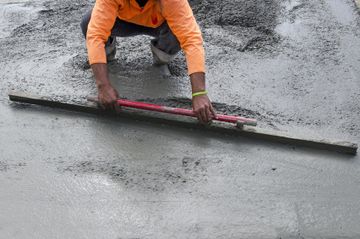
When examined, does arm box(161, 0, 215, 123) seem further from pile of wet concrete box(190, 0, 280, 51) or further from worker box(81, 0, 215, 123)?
pile of wet concrete box(190, 0, 280, 51)

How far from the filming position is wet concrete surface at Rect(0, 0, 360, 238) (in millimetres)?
2301

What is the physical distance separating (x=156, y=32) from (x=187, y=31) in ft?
2.03

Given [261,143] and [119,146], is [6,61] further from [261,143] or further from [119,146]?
[261,143]

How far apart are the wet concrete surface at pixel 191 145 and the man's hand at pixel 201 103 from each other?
195 mm

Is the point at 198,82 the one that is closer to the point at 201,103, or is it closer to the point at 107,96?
the point at 201,103

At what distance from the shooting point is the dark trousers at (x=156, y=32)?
11.0 feet

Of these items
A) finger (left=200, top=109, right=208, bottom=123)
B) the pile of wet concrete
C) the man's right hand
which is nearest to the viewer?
finger (left=200, top=109, right=208, bottom=123)

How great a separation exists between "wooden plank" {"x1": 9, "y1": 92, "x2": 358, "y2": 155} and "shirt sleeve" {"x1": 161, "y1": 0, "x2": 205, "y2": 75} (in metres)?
0.39

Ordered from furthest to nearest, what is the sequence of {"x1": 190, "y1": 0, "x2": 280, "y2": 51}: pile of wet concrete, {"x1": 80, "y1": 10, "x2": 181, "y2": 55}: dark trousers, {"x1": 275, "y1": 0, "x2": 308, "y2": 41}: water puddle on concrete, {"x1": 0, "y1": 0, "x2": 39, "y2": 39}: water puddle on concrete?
{"x1": 0, "y1": 0, "x2": 39, "y2": 39}: water puddle on concrete
{"x1": 275, "y1": 0, "x2": 308, "y2": 41}: water puddle on concrete
{"x1": 190, "y1": 0, "x2": 280, "y2": 51}: pile of wet concrete
{"x1": 80, "y1": 10, "x2": 181, "y2": 55}: dark trousers

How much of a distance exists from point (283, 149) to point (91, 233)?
134cm

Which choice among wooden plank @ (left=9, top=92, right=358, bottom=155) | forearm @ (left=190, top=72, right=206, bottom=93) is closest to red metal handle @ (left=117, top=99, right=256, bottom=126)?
wooden plank @ (left=9, top=92, right=358, bottom=155)

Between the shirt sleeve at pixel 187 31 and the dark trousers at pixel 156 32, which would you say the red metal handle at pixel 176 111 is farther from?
the dark trousers at pixel 156 32

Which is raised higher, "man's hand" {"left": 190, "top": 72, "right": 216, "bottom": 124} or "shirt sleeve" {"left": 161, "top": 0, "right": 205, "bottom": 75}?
"shirt sleeve" {"left": 161, "top": 0, "right": 205, "bottom": 75}

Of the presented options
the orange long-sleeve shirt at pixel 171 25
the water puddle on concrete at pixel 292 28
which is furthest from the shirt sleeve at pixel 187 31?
the water puddle on concrete at pixel 292 28
